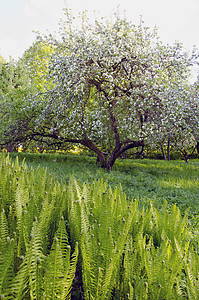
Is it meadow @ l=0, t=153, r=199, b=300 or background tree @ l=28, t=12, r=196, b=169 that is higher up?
background tree @ l=28, t=12, r=196, b=169

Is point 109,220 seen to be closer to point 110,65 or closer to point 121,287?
point 121,287

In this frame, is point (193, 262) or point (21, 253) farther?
point (193, 262)

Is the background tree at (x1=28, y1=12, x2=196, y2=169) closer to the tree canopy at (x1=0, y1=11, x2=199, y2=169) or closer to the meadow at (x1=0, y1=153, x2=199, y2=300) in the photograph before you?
the tree canopy at (x1=0, y1=11, x2=199, y2=169)

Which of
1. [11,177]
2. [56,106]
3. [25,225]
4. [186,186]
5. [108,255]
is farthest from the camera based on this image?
[56,106]

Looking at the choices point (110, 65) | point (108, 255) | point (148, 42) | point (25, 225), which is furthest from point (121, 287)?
point (148, 42)

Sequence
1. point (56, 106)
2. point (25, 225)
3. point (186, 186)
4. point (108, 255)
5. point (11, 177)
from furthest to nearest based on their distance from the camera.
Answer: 1. point (56, 106)
2. point (186, 186)
3. point (11, 177)
4. point (25, 225)
5. point (108, 255)

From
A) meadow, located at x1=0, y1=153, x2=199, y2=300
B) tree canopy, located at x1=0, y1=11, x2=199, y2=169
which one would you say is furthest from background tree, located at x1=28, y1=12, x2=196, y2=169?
meadow, located at x1=0, y1=153, x2=199, y2=300

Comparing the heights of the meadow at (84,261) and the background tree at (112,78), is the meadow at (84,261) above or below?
below

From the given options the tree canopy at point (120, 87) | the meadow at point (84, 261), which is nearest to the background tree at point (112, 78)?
the tree canopy at point (120, 87)

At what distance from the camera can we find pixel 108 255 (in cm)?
128

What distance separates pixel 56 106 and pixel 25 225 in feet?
27.2

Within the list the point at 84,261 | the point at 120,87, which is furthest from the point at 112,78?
the point at 84,261

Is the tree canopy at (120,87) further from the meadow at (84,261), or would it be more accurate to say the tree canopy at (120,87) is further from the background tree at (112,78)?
the meadow at (84,261)

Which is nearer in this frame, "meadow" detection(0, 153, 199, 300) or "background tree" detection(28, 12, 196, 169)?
"meadow" detection(0, 153, 199, 300)
